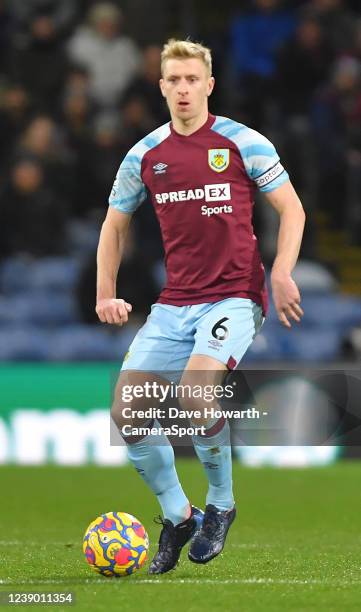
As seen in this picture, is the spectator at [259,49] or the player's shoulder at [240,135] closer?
the player's shoulder at [240,135]

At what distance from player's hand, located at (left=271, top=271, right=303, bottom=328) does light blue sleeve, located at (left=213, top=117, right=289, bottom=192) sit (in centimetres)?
53

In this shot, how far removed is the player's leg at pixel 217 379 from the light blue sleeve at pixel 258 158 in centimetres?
59

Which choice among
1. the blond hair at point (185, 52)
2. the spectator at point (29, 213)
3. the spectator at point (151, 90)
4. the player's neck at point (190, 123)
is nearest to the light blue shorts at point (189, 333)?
the player's neck at point (190, 123)

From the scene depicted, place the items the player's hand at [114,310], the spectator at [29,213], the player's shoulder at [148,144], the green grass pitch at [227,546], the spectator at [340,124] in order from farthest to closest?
the spectator at [340,124] → the spectator at [29,213] → the player's shoulder at [148,144] → the player's hand at [114,310] → the green grass pitch at [227,546]

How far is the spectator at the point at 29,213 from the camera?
15648 mm

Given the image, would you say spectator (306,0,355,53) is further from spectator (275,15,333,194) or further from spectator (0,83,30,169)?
spectator (0,83,30,169)

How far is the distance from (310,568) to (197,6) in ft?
39.6

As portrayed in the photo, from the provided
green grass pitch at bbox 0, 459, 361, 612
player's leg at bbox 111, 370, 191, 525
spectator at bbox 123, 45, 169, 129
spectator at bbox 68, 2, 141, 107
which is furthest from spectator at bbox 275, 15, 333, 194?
player's leg at bbox 111, 370, 191, 525

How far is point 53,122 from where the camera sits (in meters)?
16.7

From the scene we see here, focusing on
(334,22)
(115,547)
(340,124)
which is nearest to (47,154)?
(340,124)

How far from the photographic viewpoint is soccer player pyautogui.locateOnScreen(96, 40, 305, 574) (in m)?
7.32

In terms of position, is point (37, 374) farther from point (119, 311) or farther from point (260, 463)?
point (119, 311)

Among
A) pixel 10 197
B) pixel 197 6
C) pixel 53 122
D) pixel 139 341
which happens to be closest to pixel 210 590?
pixel 139 341

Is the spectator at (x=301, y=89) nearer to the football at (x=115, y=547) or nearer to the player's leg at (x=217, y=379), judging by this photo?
the player's leg at (x=217, y=379)
